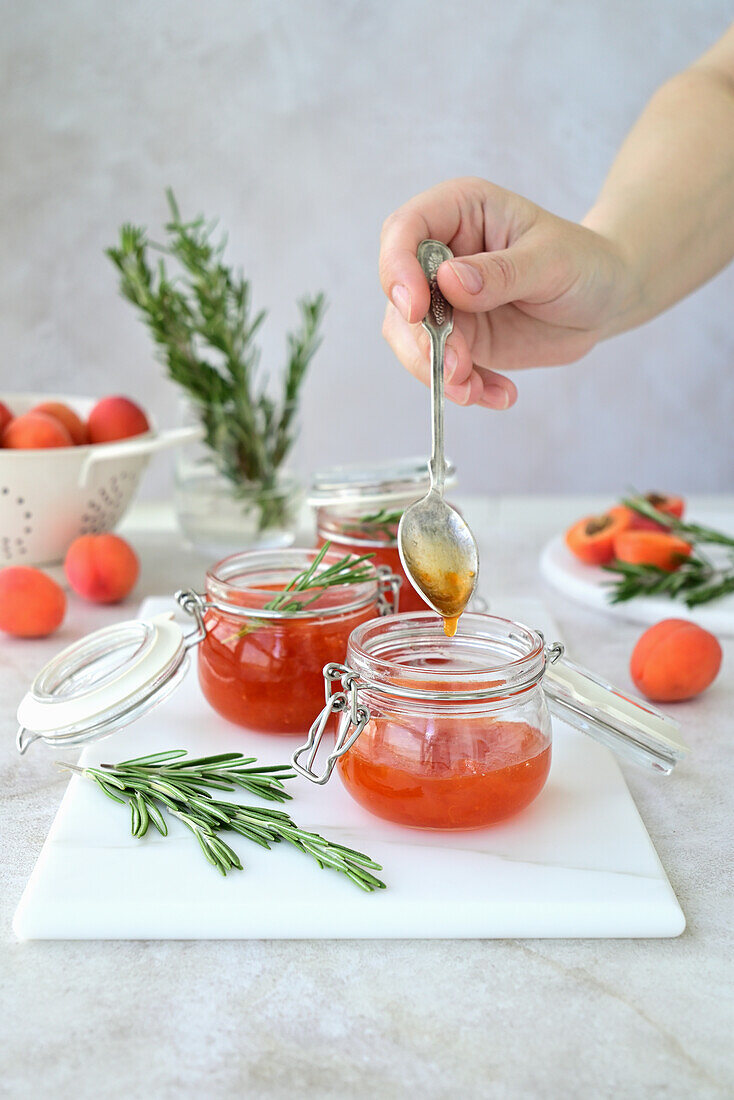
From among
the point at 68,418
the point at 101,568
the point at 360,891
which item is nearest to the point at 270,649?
the point at 360,891

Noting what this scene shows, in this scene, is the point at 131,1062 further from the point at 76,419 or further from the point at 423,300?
the point at 76,419

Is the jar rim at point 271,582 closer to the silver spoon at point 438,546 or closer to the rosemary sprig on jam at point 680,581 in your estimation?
the silver spoon at point 438,546

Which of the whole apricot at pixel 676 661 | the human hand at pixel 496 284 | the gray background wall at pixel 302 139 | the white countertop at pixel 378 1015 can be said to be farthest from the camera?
the gray background wall at pixel 302 139

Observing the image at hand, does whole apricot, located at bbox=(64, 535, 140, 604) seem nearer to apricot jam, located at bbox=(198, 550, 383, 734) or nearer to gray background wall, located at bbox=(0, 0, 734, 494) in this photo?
apricot jam, located at bbox=(198, 550, 383, 734)

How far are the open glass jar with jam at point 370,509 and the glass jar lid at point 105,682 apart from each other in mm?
Answer: 254

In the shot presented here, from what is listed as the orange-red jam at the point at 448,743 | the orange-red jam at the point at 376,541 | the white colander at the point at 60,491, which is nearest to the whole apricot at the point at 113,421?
the white colander at the point at 60,491

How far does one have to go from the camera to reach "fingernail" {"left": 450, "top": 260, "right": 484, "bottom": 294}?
0.79 m

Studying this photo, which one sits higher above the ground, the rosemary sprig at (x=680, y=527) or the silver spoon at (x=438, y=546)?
the silver spoon at (x=438, y=546)

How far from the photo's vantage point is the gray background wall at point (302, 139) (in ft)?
6.52

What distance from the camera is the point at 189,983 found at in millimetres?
562

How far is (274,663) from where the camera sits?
792 millimetres

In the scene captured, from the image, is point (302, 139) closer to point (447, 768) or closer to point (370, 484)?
point (370, 484)

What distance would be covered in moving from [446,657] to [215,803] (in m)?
0.20

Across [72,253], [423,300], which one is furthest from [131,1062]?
[72,253]
